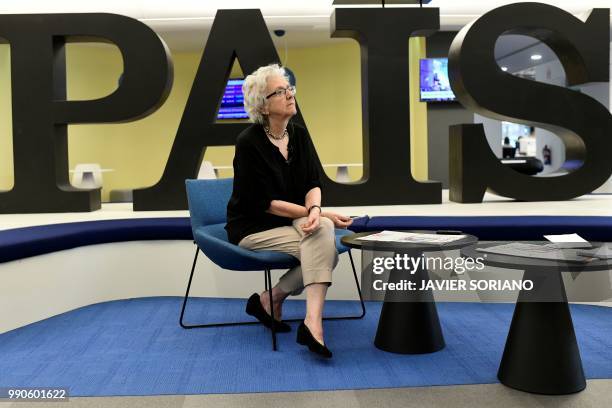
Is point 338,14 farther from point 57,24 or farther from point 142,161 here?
point 142,161

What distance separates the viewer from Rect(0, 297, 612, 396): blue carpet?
2445 mm

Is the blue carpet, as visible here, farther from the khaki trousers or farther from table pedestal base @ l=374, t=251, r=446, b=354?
the khaki trousers

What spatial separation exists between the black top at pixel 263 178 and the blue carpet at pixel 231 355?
562 mm

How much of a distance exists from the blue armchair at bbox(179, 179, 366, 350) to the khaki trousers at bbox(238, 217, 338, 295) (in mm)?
53

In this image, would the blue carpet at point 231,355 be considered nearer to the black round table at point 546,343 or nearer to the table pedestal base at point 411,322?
the table pedestal base at point 411,322

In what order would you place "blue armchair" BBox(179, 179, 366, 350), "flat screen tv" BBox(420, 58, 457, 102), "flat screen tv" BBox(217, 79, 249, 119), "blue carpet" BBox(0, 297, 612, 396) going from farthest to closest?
1. "flat screen tv" BBox(217, 79, 249, 119)
2. "flat screen tv" BBox(420, 58, 457, 102)
3. "blue armchair" BBox(179, 179, 366, 350)
4. "blue carpet" BBox(0, 297, 612, 396)

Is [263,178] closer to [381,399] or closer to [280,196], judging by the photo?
[280,196]

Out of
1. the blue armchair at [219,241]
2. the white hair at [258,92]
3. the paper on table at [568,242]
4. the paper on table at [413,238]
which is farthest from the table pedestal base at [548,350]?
the white hair at [258,92]

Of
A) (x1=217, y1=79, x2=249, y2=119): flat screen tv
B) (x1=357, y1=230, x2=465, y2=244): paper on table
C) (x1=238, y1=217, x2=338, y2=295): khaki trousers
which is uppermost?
(x1=217, y1=79, x2=249, y2=119): flat screen tv

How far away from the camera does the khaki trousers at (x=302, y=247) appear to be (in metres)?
2.71

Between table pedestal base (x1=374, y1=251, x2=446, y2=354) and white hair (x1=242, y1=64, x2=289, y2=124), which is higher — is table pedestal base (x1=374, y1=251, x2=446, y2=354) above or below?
below

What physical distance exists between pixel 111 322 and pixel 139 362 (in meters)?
0.75

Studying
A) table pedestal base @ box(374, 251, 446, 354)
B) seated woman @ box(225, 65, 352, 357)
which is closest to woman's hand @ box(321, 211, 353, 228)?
seated woman @ box(225, 65, 352, 357)

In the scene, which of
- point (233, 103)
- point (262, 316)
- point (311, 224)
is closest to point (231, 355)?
point (262, 316)
